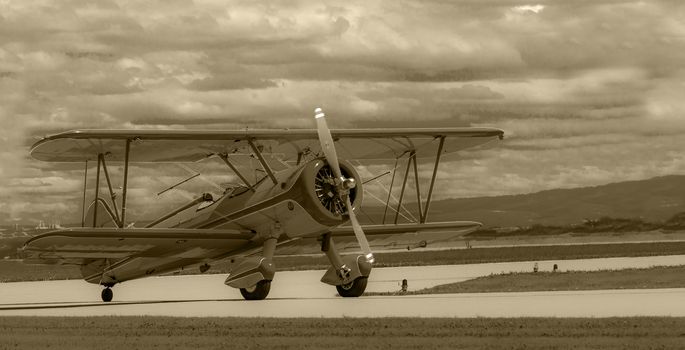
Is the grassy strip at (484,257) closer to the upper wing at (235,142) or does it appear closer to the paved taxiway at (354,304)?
the paved taxiway at (354,304)

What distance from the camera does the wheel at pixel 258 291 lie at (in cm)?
2368

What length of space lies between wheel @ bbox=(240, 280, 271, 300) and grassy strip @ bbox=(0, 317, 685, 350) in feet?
19.5

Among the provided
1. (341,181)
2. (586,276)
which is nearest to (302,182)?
Answer: (341,181)

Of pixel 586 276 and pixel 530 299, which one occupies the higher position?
pixel 530 299

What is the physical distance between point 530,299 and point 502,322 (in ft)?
19.6

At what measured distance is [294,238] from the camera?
24344 millimetres

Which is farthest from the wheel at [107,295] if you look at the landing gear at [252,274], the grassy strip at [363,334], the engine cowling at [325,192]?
the grassy strip at [363,334]

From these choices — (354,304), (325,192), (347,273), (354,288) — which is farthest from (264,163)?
(354,304)

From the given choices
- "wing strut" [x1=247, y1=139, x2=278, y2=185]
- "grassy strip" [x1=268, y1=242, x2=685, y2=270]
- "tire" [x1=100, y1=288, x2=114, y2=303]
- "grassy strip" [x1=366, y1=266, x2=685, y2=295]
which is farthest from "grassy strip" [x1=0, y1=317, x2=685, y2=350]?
"grassy strip" [x1=268, y1=242, x2=685, y2=270]

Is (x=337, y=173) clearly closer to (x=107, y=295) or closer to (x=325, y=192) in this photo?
(x=325, y=192)

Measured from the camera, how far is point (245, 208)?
80.9ft

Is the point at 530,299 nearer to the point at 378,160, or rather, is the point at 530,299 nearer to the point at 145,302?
the point at 378,160

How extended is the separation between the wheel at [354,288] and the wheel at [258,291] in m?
1.91

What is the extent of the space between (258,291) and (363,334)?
9.19 m
